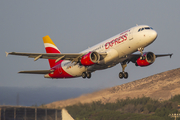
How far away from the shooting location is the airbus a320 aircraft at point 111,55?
42.0m

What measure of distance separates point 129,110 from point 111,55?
2293 inches

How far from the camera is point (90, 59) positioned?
43688 mm

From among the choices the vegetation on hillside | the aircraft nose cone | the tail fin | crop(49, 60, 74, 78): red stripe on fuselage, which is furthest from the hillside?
the aircraft nose cone

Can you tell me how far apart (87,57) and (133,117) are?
39813mm

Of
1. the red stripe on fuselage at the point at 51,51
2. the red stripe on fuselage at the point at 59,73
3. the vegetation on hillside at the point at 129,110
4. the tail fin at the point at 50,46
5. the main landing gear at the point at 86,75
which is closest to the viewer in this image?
the main landing gear at the point at 86,75

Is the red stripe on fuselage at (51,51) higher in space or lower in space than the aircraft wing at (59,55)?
higher

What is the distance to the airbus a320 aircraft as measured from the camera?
1655 inches

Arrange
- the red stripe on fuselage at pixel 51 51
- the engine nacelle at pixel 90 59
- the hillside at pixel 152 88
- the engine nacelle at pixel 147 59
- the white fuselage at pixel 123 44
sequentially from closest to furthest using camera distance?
the white fuselage at pixel 123 44 → the engine nacelle at pixel 90 59 → the engine nacelle at pixel 147 59 → the red stripe on fuselage at pixel 51 51 → the hillside at pixel 152 88

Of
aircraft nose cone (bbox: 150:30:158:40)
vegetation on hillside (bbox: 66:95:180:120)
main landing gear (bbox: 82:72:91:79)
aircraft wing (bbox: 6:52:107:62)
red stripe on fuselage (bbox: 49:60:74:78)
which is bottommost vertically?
vegetation on hillside (bbox: 66:95:180:120)

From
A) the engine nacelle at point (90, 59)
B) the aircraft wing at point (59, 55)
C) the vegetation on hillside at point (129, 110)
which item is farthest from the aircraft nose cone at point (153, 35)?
the vegetation on hillside at point (129, 110)

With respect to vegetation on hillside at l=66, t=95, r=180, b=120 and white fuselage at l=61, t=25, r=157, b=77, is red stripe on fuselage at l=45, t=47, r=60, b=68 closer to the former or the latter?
vegetation on hillside at l=66, t=95, r=180, b=120

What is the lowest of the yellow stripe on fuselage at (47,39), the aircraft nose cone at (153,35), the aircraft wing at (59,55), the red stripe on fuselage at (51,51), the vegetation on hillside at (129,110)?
the vegetation on hillside at (129,110)

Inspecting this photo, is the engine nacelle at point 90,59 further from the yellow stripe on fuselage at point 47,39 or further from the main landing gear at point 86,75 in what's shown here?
the yellow stripe on fuselage at point 47,39

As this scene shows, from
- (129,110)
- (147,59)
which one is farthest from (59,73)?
(129,110)
